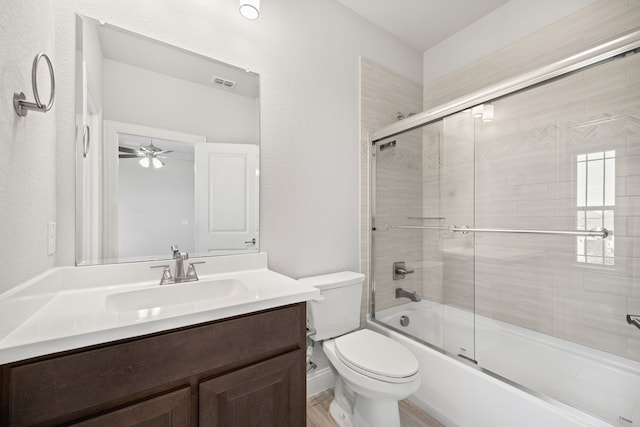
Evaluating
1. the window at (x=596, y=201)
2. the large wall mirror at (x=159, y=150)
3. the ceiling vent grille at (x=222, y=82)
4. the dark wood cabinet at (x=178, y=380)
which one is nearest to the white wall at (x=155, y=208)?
the large wall mirror at (x=159, y=150)

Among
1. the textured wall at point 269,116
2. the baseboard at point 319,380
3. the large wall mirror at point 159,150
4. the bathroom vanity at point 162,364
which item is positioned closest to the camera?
the bathroom vanity at point 162,364

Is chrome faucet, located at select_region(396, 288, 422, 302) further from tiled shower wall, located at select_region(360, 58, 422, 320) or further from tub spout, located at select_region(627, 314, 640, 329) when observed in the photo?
tub spout, located at select_region(627, 314, 640, 329)

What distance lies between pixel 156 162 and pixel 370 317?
172 centimetres

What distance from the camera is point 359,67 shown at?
207cm

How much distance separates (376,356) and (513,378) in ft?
2.36

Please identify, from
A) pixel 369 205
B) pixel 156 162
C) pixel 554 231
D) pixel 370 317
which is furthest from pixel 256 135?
pixel 554 231

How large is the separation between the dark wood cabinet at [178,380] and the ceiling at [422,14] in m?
2.11

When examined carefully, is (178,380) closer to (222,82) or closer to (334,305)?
(334,305)

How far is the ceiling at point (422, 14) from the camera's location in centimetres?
196

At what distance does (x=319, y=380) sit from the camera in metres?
1.80

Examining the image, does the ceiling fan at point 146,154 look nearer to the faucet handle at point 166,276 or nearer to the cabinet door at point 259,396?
the faucet handle at point 166,276

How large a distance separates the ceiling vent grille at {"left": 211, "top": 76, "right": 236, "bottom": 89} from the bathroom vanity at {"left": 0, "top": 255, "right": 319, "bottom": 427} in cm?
105

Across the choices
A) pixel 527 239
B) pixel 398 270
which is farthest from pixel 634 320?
pixel 398 270

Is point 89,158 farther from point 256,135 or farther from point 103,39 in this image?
point 256,135
